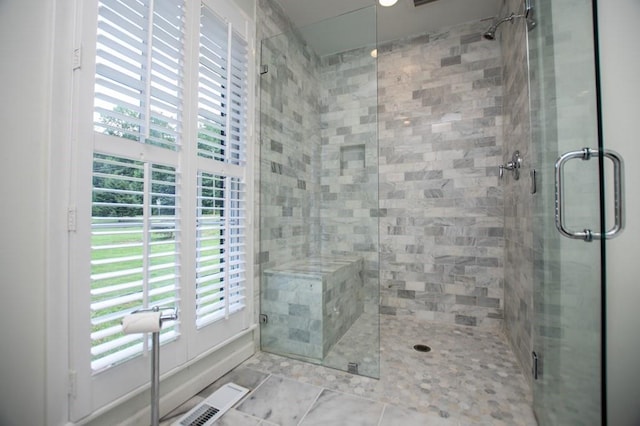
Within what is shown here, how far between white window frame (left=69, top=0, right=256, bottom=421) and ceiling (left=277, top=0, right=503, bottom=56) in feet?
2.16

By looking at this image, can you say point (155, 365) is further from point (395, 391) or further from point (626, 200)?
point (626, 200)

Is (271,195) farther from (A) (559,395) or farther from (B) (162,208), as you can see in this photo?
(A) (559,395)

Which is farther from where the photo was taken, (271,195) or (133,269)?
(271,195)

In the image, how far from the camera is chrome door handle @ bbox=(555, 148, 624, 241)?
0.88 meters

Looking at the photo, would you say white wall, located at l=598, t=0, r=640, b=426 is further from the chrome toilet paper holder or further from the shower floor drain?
the chrome toilet paper holder

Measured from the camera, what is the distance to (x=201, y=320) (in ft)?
5.22

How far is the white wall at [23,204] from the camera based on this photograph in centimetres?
94

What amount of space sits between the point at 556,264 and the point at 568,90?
72cm

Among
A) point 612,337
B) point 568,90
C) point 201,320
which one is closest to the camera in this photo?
point 612,337

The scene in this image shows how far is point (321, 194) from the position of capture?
2.38 m

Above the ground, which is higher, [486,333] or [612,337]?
[612,337]

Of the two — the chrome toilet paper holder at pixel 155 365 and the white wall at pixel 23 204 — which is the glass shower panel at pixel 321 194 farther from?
the white wall at pixel 23 204

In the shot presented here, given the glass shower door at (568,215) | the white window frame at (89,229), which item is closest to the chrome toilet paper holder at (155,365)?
the white window frame at (89,229)

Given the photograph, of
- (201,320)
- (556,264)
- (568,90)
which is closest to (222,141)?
(201,320)
